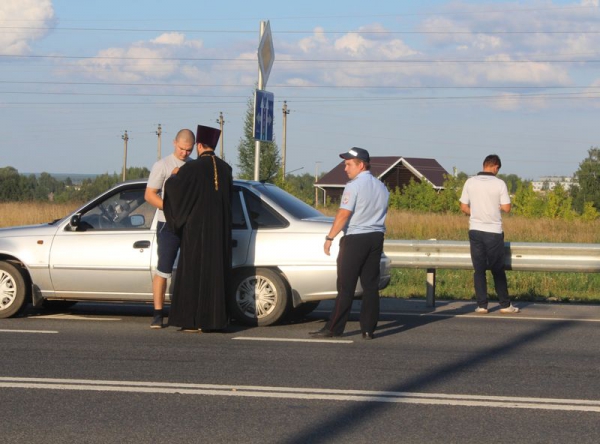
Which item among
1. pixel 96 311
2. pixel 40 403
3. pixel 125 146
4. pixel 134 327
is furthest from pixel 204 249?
pixel 125 146

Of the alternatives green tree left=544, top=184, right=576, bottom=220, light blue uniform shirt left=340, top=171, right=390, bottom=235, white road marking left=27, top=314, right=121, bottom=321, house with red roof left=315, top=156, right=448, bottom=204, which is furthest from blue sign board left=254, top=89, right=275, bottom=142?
house with red roof left=315, top=156, right=448, bottom=204

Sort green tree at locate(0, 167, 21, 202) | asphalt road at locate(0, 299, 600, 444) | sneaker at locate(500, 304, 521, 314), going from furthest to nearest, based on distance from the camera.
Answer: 1. green tree at locate(0, 167, 21, 202)
2. sneaker at locate(500, 304, 521, 314)
3. asphalt road at locate(0, 299, 600, 444)

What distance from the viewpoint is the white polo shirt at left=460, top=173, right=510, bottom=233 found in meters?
11.4

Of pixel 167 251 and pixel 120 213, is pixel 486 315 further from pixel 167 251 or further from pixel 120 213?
pixel 120 213

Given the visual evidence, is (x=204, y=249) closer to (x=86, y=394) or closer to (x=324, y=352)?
(x=324, y=352)

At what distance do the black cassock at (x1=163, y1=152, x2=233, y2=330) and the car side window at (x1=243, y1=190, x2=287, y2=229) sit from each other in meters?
0.62

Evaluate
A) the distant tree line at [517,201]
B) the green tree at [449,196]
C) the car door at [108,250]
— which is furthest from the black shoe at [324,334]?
the green tree at [449,196]

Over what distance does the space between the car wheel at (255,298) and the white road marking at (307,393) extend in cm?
301

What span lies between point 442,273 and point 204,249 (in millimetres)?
8391

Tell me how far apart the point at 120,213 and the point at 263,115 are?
479cm

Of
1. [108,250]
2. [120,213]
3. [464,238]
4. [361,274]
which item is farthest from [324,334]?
[464,238]

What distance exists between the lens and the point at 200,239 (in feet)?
31.3

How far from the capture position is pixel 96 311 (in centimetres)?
1141

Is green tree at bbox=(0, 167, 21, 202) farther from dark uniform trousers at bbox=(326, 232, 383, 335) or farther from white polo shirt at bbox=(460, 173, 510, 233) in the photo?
dark uniform trousers at bbox=(326, 232, 383, 335)
